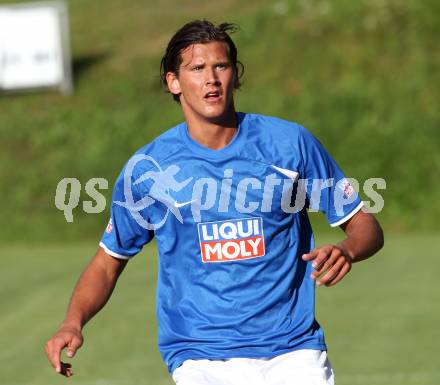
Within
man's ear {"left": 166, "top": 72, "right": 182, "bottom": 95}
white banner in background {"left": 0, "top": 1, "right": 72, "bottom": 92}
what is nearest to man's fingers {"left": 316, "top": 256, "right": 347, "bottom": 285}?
man's ear {"left": 166, "top": 72, "right": 182, "bottom": 95}

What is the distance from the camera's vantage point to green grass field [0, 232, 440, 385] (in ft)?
32.3

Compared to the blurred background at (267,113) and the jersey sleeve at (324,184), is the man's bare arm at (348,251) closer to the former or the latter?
the jersey sleeve at (324,184)

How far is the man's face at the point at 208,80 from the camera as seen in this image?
532 centimetres

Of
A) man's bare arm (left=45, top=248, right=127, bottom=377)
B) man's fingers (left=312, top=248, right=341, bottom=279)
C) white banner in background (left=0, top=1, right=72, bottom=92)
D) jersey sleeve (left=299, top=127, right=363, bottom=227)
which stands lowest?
man's bare arm (left=45, top=248, right=127, bottom=377)

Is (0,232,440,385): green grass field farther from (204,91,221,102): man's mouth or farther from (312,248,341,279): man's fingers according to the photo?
(312,248,341,279): man's fingers

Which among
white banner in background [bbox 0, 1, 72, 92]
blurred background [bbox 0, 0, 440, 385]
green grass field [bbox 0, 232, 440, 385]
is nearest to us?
green grass field [bbox 0, 232, 440, 385]

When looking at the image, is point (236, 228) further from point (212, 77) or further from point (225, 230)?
point (212, 77)

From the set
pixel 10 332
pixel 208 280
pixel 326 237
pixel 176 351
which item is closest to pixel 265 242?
pixel 208 280

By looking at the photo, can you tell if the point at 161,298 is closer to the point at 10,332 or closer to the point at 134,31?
the point at 10,332

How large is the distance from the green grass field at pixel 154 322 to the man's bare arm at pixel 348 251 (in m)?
4.08

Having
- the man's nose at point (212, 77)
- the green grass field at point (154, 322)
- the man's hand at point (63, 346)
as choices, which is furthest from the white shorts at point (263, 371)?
the green grass field at point (154, 322)

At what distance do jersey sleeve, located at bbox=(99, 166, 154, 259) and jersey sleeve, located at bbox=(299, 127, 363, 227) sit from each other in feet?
2.48

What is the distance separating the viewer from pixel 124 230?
5594 mm

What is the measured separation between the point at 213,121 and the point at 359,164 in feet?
42.8
